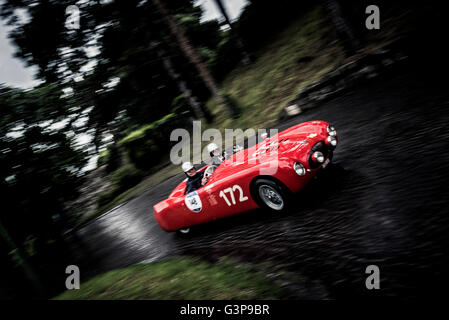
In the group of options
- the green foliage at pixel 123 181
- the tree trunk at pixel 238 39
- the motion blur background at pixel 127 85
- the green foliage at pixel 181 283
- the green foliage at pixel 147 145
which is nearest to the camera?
the green foliage at pixel 181 283

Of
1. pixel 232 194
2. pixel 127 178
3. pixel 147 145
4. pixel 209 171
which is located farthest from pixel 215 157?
pixel 127 178

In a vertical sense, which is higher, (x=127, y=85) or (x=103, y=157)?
(x=127, y=85)

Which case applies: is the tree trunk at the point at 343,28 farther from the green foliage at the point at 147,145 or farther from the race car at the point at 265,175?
the green foliage at the point at 147,145

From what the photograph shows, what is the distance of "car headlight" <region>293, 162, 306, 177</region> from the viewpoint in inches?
179

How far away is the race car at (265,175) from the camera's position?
4.64m

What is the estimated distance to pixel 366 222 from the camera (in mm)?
3791

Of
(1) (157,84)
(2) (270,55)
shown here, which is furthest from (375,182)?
(1) (157,84)

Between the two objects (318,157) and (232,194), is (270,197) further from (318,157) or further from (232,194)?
(318,157)

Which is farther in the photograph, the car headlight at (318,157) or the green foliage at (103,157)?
the green foliage at (103,157)

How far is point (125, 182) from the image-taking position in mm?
20234

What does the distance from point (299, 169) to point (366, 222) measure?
47.7 inches

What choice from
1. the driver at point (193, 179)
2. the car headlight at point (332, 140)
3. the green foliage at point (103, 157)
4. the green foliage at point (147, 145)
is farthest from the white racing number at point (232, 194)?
the green foliage at point (103, 157)

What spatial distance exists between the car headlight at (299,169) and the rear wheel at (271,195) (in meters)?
0.36
